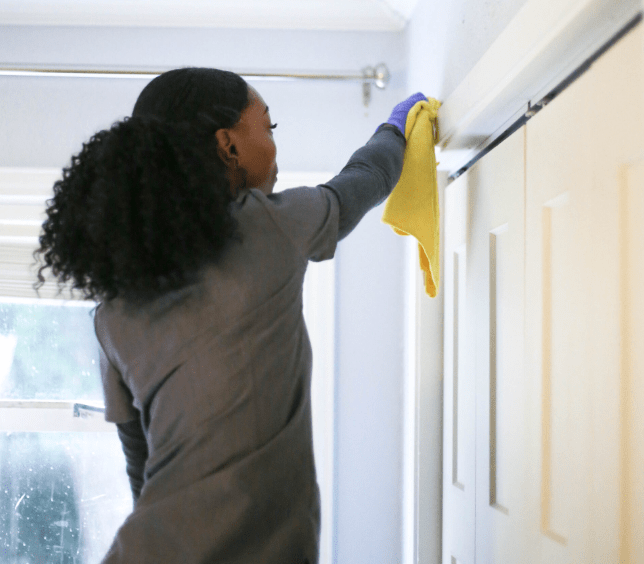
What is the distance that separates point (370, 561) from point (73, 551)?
2.76 ft

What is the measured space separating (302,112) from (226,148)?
0.92 m

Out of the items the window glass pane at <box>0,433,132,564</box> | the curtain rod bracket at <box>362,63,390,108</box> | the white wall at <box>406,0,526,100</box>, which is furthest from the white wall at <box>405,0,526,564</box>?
the window glass pane at <box>0,433,132,564</box>

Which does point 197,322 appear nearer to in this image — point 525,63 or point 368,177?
point 368,177

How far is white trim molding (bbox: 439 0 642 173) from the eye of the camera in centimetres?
58

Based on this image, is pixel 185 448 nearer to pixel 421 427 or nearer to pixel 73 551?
pixel 421 427

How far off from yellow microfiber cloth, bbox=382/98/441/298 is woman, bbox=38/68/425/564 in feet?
1.05

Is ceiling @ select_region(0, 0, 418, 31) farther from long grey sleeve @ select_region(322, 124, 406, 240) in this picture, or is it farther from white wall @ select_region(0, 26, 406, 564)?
long grey sleeve @ select_region(322, 124, 406, 240)

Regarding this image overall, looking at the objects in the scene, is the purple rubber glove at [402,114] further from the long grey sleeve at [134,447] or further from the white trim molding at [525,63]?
the long grey sleeve at [134,447]

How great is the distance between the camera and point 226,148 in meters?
0.72

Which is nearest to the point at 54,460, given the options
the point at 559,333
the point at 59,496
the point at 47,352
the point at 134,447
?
the point at 59,496

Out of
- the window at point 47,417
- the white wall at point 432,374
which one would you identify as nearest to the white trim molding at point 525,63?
the white wall at point 432,374

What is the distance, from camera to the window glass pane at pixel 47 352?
1.63 metres

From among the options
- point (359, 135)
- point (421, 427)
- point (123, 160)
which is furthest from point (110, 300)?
point (359, 135)

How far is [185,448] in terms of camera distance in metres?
0.62
